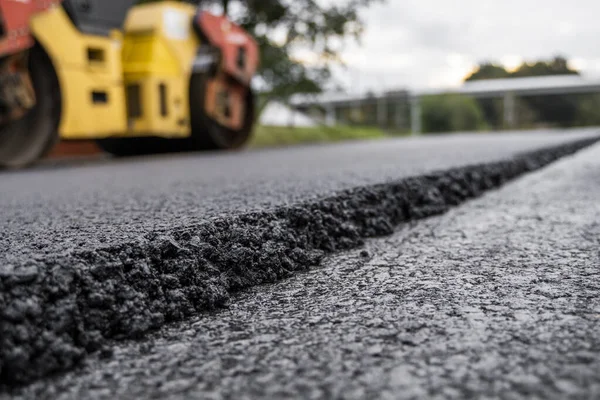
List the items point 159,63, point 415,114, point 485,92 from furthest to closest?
point 485,92
point 415,114
point 159,63

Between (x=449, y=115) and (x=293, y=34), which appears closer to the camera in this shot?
(x=293, y=34)

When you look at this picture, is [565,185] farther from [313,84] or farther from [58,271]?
[313,84]

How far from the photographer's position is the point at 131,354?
886 mm

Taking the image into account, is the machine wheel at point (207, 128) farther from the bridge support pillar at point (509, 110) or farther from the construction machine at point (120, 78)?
the bridge support pillar at point (509, 110)

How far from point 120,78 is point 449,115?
3028cm

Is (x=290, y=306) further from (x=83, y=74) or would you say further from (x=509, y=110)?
(x=509, y=110)

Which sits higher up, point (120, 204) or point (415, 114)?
point (415, 114)

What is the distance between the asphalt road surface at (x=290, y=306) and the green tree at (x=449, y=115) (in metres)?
32.6

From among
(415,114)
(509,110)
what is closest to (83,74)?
(415,114)

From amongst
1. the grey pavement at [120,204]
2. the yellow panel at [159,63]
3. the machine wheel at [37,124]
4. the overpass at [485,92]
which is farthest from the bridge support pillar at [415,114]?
the grey pavement at [120,204]

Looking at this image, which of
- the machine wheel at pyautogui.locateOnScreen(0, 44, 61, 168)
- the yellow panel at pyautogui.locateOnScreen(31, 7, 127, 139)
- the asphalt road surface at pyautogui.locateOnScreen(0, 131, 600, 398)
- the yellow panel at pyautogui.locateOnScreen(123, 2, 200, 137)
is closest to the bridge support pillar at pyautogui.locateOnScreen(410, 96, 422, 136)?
the yellow panel at pyautogui.locateOnScreen(123, 2, 200, 137)

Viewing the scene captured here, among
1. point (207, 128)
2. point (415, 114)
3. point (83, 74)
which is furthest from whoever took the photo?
point (415, 114)

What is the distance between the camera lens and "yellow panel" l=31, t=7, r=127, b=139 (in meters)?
4.50

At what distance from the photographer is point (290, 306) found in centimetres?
108
